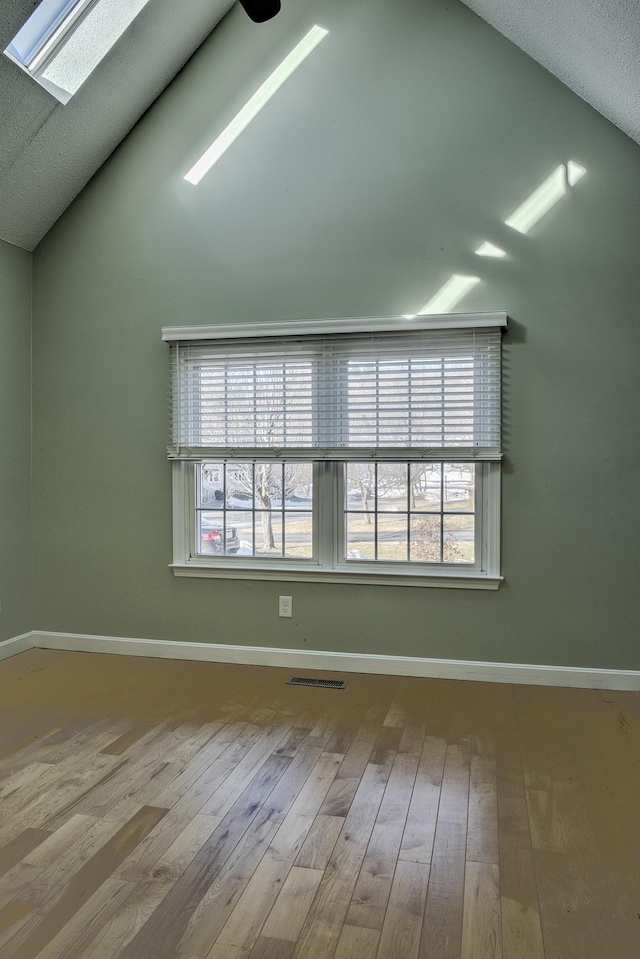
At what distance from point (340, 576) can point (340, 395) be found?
1016mm

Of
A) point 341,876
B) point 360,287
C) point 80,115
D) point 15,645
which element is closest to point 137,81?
point 80,115

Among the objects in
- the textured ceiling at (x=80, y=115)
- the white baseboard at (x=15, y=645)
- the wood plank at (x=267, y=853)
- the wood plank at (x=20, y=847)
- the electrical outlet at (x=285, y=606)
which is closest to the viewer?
the wood plank at (x=267, y=853)

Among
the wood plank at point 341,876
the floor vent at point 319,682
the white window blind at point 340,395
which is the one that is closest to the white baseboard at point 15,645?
the white window blind at point 340,395

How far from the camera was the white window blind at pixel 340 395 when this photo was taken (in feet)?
12.5

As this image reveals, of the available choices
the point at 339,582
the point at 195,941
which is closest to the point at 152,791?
the point at 195,941

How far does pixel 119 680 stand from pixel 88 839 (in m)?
1.64

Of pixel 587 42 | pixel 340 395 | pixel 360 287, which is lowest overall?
pixel 340 395

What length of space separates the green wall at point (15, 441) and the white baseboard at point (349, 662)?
0.30 m

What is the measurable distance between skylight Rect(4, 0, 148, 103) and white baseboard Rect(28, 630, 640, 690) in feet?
10.0

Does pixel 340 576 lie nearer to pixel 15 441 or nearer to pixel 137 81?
pixel 15 441

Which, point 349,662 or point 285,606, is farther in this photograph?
point 285,606

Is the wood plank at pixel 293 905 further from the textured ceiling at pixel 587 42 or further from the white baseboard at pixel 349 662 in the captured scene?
the textured ceiling at pixel 587 42

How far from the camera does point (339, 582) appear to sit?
4.03 metres

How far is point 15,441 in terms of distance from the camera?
4355mm
